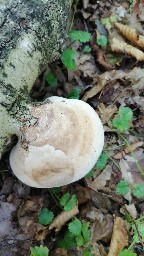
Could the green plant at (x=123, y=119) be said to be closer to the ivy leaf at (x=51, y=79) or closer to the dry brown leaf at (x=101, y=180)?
the dry brown leaf at (x=101, y=180)

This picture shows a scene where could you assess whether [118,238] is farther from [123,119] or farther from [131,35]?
[131,35]

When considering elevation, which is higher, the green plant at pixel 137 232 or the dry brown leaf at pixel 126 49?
the dry brown leaf at pixel 126 49

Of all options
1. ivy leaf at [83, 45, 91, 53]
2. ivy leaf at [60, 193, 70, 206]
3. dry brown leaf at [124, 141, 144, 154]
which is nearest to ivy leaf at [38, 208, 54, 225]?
ivy leaf at [60, 193, 70, 206]

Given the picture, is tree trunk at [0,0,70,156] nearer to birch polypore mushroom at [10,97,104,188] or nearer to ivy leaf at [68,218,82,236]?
birch polypore mushroom at [10,97,104,188]

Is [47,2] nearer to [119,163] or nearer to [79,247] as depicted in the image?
[119,163]

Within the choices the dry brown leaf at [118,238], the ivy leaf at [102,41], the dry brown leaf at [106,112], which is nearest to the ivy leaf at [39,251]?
the dry brown leaf at [118,238]

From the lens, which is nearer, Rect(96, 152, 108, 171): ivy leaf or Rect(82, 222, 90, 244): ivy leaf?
Rect(82, 222, 90, 244): ivy leaf

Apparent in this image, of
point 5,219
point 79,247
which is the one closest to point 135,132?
point 79,247
